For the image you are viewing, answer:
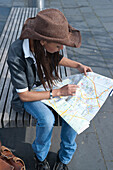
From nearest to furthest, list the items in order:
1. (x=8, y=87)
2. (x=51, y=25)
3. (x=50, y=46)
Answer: (x=51, y=25), (x=50, y=46), (x=8, y=87)

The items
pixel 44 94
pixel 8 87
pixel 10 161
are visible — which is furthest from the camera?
pixel 8 87

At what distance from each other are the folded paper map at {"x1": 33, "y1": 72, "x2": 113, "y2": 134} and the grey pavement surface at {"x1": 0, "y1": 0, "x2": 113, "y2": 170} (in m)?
0.81

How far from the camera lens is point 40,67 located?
2021 millimetres

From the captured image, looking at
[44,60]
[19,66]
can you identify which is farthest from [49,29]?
[19,66]

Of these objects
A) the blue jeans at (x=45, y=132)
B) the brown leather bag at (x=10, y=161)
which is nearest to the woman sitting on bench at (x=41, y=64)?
the blue jeans at (x=45, y=132)

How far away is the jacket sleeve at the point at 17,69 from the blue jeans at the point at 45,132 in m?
0.27

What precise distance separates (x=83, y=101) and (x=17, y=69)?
777 millimetres

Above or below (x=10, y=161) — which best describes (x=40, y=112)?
above

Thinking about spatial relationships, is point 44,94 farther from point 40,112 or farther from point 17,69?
point 17,69

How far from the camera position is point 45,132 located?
2.02 metres

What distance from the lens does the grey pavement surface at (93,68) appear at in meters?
2.52

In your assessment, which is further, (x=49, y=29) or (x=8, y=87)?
(x=8, y=87)

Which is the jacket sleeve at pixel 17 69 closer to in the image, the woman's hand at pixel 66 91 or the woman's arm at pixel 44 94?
the woman's arm at pixel 44 94

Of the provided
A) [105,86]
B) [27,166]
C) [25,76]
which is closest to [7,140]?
[27,166]
